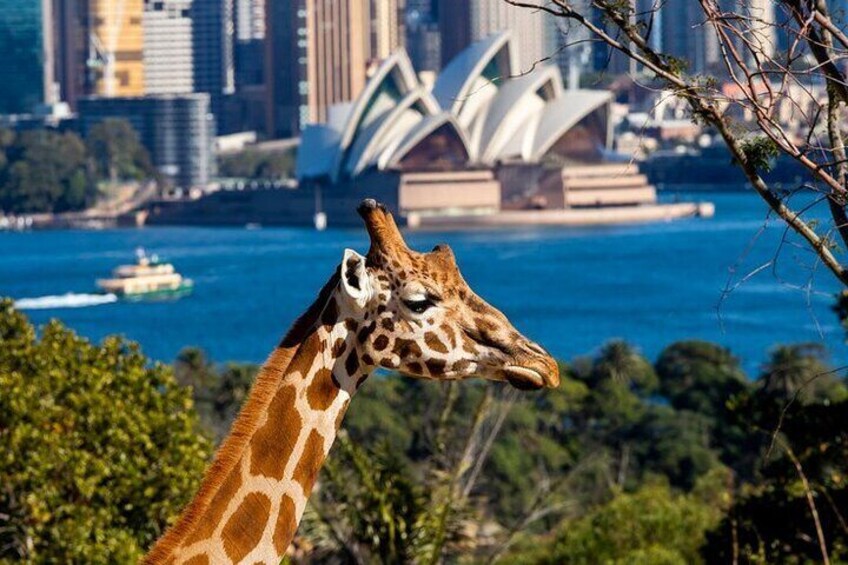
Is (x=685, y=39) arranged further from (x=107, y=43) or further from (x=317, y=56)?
(x=107, y=43)

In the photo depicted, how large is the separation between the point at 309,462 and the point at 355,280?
238mm

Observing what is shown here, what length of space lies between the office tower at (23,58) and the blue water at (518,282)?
2947cm

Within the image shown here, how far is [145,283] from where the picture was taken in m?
49.5

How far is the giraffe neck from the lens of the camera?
2.65m

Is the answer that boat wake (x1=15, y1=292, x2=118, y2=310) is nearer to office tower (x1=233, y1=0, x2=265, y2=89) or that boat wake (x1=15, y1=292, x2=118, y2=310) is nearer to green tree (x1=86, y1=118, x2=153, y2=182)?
green tree (x1=86, y1=118, x2=153, y2=182)

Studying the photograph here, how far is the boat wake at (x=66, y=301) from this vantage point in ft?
150

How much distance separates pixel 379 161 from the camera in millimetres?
58406

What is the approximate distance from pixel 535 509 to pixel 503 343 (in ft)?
13.9

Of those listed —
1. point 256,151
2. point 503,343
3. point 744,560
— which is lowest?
point 256,151

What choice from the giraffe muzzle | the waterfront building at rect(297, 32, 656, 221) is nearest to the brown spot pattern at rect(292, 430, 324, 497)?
the giraffe muzzle

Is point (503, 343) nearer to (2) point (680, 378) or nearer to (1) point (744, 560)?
(1) point (744, 560)

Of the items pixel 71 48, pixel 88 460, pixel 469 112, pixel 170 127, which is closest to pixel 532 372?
pixel 88 460

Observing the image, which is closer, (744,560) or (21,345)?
(744,560)

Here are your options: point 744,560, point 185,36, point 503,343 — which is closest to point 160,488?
point 744,560
